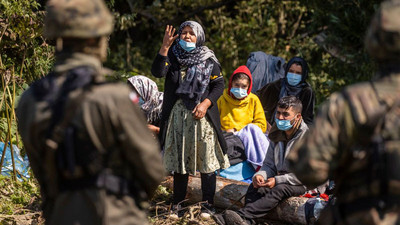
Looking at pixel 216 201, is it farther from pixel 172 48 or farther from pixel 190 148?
pixel 172 48

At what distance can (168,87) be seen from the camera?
614cm

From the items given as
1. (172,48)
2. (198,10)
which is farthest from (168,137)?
(198,10)

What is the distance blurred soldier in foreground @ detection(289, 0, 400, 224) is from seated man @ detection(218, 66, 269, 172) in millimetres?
4027

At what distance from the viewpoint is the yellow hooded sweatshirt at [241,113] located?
7418 millimetres

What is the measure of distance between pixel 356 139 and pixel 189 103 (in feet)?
10.4

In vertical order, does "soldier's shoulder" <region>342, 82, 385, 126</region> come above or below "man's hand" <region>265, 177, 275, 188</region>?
above

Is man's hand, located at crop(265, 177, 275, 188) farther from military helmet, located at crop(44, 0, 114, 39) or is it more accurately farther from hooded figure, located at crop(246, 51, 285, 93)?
military helmet, located at crop(44, 0, 114, 39)

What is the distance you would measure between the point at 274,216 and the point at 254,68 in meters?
3.32

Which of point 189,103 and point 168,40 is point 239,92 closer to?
point 189,103

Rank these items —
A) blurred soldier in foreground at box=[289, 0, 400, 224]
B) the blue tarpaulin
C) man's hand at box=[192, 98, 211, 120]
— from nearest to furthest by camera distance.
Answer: blurred soldier in foreground at box=[289, 0, 400, 224]
man's hand at box=[192, 98, 211, 120]
the blue tarpaulin

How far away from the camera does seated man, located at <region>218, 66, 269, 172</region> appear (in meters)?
7.14

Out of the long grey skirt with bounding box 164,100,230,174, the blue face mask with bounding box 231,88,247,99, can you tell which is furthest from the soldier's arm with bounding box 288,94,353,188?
the blue face mask with bounding box 231,88,247,99

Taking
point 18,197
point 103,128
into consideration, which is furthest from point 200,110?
point 103,128

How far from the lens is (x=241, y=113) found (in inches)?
292
